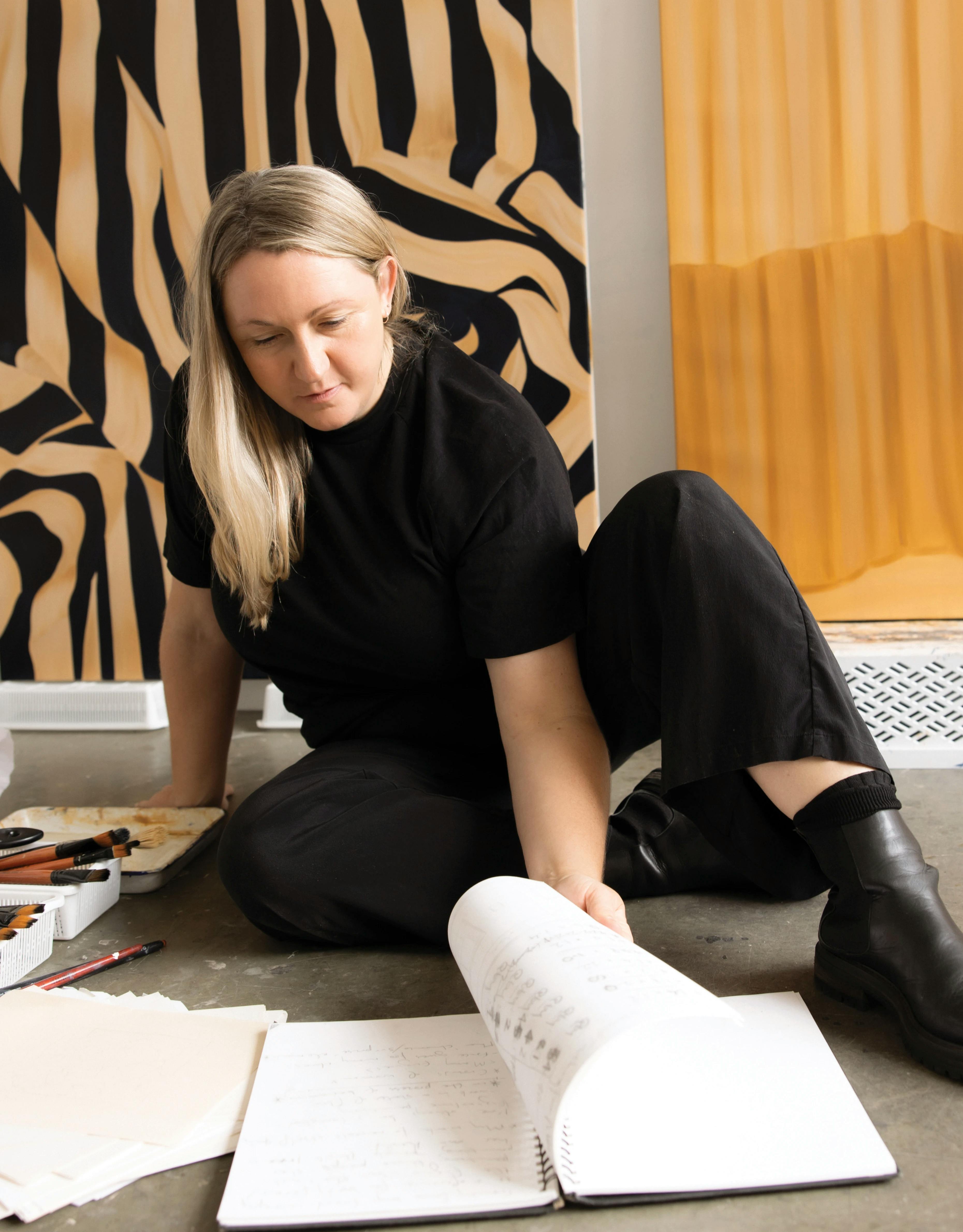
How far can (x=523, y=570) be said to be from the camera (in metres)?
1.17

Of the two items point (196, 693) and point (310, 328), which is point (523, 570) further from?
point (196, 693)

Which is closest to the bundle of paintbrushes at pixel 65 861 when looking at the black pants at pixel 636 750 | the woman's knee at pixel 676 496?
the black pants at pixel 636 750

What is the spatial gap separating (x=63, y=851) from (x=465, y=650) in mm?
637

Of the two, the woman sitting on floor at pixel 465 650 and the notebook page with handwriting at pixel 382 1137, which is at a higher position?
the woman sitting on floor at pixel 465 650

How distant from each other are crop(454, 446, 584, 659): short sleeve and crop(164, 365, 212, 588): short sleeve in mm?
477

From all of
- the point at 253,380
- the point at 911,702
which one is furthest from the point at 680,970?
the point at 911,702

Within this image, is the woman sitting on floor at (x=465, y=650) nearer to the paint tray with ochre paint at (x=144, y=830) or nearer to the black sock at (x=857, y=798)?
the black sock at (x=857, y=798)

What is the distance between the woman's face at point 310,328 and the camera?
111 centimetres

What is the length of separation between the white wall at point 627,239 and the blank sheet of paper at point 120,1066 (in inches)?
73.5

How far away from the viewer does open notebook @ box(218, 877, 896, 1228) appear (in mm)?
722

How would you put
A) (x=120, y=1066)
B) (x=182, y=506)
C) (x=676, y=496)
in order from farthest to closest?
(x=182, y=506) < (x=676, y=496) < (x=120, y=1066)

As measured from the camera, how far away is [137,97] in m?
2.57

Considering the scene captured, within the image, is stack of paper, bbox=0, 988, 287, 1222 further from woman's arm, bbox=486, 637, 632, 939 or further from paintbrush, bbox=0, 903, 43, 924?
woman's arm, bbox=486, 637, 632, 939

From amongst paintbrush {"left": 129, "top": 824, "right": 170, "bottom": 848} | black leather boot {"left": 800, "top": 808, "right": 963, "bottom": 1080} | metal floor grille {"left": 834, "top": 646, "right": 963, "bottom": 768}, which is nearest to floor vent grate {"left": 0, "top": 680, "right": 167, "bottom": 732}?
paintbrush {"left": 129, "top": 824, "right": 170, "bottom": 848}
